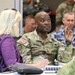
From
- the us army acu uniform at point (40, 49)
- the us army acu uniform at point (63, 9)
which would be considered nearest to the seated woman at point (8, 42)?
the us army acu uniform at point (40, 49)

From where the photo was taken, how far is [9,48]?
2.86 meters

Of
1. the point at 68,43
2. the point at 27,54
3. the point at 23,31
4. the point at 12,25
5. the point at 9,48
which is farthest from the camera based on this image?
the point at 23,31

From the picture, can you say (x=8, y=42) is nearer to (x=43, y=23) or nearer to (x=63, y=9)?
(x=43, y=23)

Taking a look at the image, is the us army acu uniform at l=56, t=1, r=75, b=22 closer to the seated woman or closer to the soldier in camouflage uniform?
the soldier in camouflage uniform

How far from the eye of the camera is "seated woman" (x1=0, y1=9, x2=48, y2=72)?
9.37ft

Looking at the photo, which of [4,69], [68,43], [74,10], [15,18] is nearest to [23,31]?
[74,10]

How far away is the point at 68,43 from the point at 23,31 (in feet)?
5.19

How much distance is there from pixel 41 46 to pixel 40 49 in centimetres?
6

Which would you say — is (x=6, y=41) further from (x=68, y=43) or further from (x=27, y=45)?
(x=68, y=43)

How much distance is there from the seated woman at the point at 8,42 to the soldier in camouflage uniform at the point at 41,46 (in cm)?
80

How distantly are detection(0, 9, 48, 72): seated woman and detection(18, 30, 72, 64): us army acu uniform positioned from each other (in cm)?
80

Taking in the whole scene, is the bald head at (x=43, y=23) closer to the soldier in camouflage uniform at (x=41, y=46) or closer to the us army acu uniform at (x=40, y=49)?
the soldier in camouflage uniform at (x=41, y=46)

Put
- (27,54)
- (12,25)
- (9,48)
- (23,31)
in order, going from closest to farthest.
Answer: (9,48)
(12,25)
(27,54)
(23,31)

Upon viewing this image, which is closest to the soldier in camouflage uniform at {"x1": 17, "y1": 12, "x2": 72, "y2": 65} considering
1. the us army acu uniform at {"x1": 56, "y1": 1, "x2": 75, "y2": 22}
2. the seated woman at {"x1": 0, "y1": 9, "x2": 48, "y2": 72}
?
the seated woman at {"x1": 0, "y1": 9, "x2": 48, "y2": 72}
